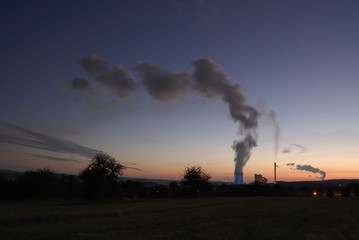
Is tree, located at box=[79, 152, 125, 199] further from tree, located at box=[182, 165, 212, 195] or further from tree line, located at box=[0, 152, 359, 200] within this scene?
tree, located at box=[182, 165, 212, 195]

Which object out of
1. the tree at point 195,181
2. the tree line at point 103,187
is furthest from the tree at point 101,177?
the tree at point 195,181

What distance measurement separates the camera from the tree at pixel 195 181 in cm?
10125

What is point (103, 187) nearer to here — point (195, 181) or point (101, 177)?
point (101, 177)

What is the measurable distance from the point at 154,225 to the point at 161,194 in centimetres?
8521

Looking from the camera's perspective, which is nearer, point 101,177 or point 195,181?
point 101,177

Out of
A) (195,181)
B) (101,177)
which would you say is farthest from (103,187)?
(195,181)

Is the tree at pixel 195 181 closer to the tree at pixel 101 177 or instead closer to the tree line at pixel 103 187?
the tree line at pixel 103 187

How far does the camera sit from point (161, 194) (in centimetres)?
11000

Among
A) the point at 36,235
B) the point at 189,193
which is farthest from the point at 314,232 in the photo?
the point at 189,193

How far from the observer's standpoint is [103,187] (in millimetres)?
72750

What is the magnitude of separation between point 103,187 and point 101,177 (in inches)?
112

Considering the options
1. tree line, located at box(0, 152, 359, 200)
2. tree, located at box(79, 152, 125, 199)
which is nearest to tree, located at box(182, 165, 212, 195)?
tree line, located at box(0, 152, 359, 200)

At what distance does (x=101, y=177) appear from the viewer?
74.2m

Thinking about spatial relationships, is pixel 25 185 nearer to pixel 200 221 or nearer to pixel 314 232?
pixel 200 221
